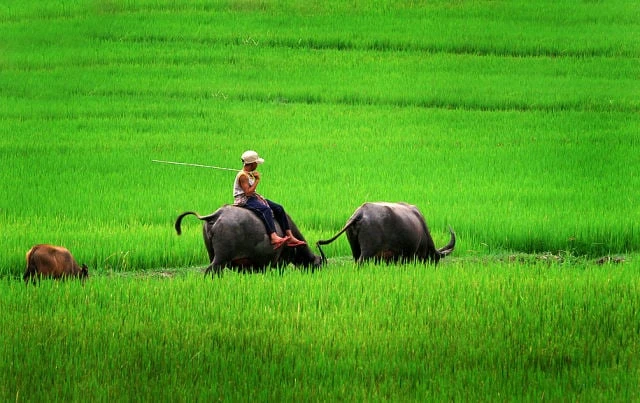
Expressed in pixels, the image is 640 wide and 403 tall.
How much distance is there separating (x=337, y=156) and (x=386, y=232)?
6.32m

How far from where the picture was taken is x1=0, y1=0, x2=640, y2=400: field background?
6.37m

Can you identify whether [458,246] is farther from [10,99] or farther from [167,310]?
[10,99]

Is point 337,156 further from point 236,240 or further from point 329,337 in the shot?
point 329,337

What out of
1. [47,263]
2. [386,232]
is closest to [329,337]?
[386,232]

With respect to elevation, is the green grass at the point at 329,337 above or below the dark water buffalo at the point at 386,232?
below

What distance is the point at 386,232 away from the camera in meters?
8.41

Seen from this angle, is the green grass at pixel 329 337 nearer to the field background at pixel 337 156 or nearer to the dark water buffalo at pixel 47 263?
the field background at pixel 337 156

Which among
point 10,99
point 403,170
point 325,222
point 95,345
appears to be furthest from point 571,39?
point 95,345

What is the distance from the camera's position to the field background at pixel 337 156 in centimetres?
637

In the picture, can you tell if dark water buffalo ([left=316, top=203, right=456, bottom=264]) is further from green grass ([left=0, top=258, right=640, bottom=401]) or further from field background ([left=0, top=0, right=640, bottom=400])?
green grass ([left=0, top=258, right=640, bottom=401])

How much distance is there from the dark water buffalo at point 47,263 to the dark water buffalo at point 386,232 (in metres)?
1.81

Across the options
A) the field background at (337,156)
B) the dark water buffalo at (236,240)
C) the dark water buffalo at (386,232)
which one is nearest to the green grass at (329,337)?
the field background at (337,156)

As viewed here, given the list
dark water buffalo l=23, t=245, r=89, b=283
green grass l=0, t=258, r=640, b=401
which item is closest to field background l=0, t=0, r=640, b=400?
green grass l=0, t=258, r=640, b=401

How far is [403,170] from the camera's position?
1395 cm
